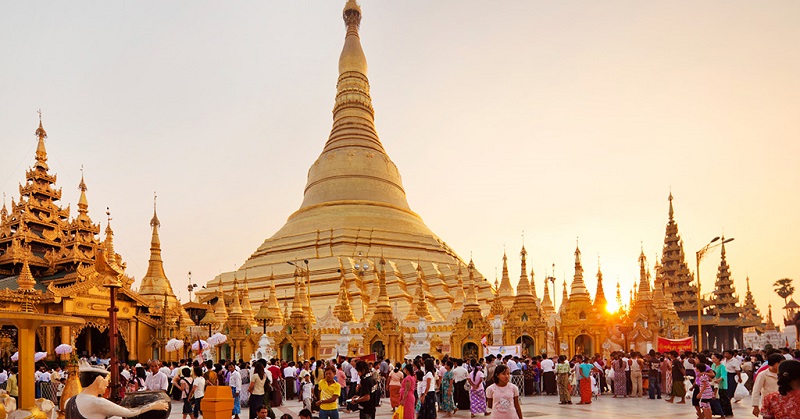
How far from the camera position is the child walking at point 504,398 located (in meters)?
8.30

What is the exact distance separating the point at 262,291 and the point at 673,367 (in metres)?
32.3

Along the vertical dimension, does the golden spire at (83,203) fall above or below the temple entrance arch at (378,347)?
above

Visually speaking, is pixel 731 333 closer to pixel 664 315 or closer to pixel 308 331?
pixel 664 315

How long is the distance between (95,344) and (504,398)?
29.1 meters

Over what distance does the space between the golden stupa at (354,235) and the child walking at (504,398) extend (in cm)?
3085

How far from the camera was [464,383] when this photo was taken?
16328 mm

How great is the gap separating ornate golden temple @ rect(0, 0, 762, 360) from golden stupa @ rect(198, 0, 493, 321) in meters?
0.11

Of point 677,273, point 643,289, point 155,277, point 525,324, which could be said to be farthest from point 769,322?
point 155,277

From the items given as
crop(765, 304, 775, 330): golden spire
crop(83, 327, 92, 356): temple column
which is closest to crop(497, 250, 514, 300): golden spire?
crop(83, 327, 92, 356): temple column

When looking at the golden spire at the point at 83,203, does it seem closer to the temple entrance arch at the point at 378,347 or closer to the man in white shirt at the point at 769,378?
the temple entrance arch at the point at 378,347

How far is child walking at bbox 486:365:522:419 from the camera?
27.2 ft

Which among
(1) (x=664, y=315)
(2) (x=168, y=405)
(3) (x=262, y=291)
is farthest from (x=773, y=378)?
(3) (x=262, y=291)

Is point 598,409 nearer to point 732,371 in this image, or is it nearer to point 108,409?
point 732,371

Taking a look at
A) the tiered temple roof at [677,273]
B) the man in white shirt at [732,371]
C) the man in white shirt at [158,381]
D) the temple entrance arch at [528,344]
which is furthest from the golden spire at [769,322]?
the man in white shirt at [158,381]
